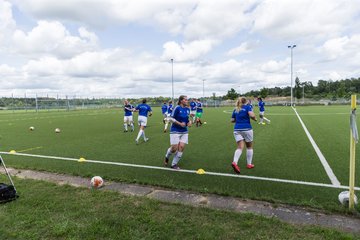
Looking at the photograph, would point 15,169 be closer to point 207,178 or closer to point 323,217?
point 207,178

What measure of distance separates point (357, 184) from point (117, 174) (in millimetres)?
5154

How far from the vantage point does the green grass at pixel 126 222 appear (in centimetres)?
361

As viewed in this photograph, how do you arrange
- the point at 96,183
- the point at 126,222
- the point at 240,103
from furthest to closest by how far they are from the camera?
the point at 240,103 < the point at 96,183 < the point at 126,222

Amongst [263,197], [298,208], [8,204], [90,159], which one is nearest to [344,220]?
[298,208]

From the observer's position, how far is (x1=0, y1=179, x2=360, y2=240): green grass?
3613 millimetres

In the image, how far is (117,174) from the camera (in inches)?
256

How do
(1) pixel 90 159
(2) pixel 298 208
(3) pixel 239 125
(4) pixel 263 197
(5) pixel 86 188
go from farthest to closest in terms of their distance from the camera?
(1) pixel 90 159 < (3) pixel 239 125 < (5) pixel 86 188 < (4) pixel 263 197 < (2) pixel 298 208

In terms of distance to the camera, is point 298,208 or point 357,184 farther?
point 357,184

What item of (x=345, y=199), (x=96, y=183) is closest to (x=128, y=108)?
(x=96, y=183)

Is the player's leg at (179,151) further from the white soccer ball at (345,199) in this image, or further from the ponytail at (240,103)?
the white soccer ball at (345,199)

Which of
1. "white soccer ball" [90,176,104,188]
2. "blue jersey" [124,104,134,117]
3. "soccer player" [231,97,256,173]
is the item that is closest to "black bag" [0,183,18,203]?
"white soccer ball" [90,176,104,188]

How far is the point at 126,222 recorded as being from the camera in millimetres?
3980

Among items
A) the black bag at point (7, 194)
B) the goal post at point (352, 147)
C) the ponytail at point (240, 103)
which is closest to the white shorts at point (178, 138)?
the ponytail at point (240, 103)

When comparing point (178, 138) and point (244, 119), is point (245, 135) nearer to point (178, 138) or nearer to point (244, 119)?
point (244, 119)
